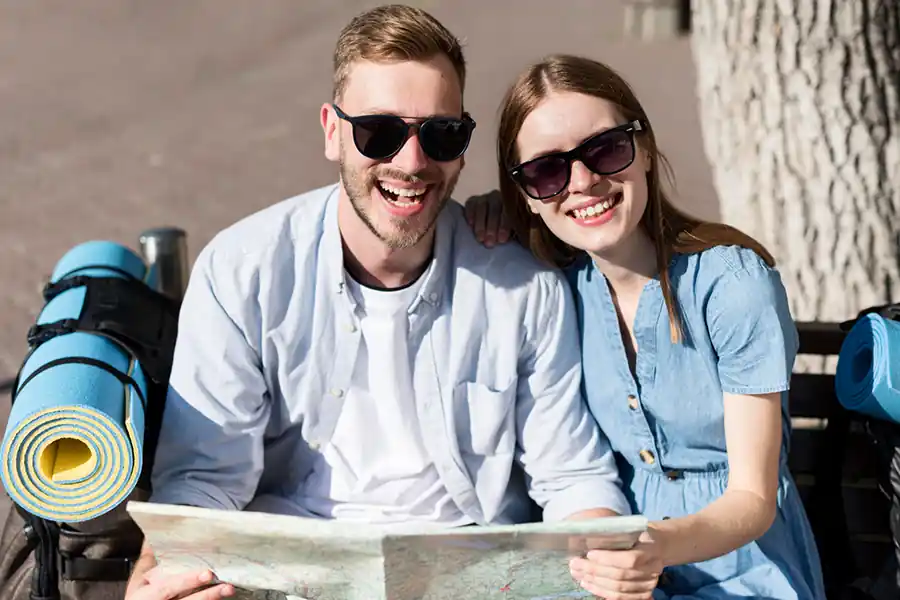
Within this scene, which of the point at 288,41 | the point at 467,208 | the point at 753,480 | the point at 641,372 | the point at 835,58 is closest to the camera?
the point at 753,480

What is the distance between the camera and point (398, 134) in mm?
2473

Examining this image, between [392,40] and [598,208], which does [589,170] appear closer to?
[598,208]

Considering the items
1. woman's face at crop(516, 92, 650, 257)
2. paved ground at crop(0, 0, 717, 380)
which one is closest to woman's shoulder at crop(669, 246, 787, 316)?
woman's face at crop(516, 92, 650, 257)

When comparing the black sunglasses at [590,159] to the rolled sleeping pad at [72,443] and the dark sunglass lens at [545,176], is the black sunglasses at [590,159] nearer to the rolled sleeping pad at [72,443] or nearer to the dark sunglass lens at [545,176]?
the dark sunglass lens at [545,176]

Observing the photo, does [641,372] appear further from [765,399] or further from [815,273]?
[815,273]

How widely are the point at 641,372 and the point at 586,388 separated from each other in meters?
0.19

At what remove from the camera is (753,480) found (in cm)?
237

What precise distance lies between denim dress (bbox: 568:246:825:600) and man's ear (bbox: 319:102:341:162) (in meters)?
0.69

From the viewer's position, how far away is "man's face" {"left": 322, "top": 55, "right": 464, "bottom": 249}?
Answer: 249 centimetres

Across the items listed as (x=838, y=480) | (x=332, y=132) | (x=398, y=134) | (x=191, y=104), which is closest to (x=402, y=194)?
(x=398, y=134)

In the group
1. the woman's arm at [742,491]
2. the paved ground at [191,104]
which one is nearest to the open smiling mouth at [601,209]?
the woman's arm at [742,491]

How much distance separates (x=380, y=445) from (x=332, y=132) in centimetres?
77

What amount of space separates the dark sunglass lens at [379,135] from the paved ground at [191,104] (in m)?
3.56

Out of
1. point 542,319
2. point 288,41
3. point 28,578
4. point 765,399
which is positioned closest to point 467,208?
point 542,319
